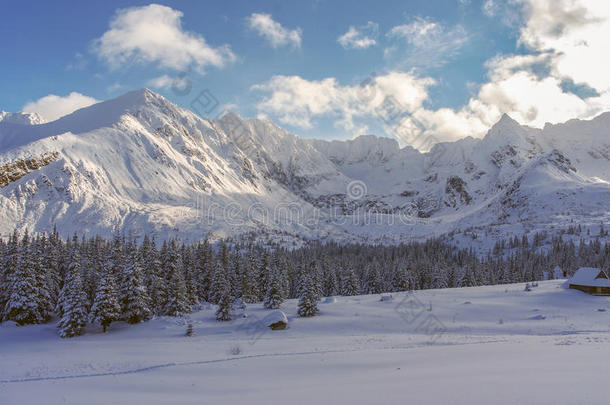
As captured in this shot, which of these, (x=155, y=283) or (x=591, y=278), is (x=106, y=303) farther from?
(x=591, y=278)

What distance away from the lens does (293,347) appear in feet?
112

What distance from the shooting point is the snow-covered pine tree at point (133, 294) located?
49.0m

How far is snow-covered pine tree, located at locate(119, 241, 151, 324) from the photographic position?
49031 mm

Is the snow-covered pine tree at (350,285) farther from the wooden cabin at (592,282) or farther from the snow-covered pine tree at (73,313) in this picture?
the snow-covered pine tree at (73,313)

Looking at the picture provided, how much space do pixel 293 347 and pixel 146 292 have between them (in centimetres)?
2752

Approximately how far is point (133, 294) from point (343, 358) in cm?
3547

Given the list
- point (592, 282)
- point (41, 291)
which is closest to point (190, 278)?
point (41, 291)

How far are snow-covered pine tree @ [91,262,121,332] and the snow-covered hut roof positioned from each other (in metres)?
69.4

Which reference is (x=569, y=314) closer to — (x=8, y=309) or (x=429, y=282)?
(x=429, y=282)

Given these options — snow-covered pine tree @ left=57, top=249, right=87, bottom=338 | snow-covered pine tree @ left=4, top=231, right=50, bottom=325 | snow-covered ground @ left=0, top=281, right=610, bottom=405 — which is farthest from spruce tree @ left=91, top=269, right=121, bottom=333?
snow-covered pine tree @ left=4, top=231, right=50, bottom=325

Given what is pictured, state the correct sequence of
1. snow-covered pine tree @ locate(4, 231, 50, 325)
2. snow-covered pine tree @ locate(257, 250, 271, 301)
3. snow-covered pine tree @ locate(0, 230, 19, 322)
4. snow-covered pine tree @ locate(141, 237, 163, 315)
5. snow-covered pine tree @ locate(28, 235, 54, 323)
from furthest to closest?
snow-covered pine tree @ locate(257, 250, 271, 301) → snow-covered pine tree @ locate(141, 237, 163, 315) → snow-covered pine tree @ locate(28, 235, 54, 323) → snow-covered pine tree @ locate(0, 230, 19, 322) → snow-covered pine tree @ locate(4, 231, 50, 325)

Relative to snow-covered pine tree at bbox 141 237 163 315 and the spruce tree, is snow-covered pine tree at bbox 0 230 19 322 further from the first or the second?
snow-covered pine tree at bbox 141 237 163 315


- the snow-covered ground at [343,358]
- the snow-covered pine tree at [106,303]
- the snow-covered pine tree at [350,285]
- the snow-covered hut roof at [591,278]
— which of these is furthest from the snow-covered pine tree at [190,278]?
the snow-covered hut roof at [591,278]

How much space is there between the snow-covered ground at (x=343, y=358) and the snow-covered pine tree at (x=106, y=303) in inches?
80.8
